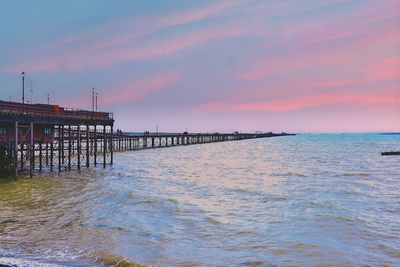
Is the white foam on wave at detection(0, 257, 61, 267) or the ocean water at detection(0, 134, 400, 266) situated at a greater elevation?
the white foam on wave at detection(0, 257, 61, 267)

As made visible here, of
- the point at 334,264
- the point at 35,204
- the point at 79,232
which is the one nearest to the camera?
the point at 334,264

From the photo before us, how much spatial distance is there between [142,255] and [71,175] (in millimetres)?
28033

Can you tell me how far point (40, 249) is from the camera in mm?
15758

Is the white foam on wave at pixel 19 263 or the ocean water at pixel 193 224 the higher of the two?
the white foam on wave at pixel 19 263

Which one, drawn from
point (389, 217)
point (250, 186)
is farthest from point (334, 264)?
point (250, 186)

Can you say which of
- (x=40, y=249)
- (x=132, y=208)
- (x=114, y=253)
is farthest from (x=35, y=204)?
(x=114, y=253)

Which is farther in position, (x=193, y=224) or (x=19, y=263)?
(x=193, y=224)

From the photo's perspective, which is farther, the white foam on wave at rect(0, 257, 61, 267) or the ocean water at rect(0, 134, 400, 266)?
the ocean water at rect(0, 134, 400, 266)

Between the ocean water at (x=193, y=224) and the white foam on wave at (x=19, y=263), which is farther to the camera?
the ocean water at (x=193, y=224)

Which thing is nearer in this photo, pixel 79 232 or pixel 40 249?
pixel 40 249

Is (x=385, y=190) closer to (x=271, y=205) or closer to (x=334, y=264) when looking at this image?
(x=271, y=205)

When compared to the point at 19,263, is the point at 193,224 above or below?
below

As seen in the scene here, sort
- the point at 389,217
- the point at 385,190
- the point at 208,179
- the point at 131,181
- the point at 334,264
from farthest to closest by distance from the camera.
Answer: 1. the point at 208,179
2. the point at 131,181
3. the point at 385,190
4. the point at 389,217
5. the point at 334,264

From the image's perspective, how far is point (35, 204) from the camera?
84.0 feet
